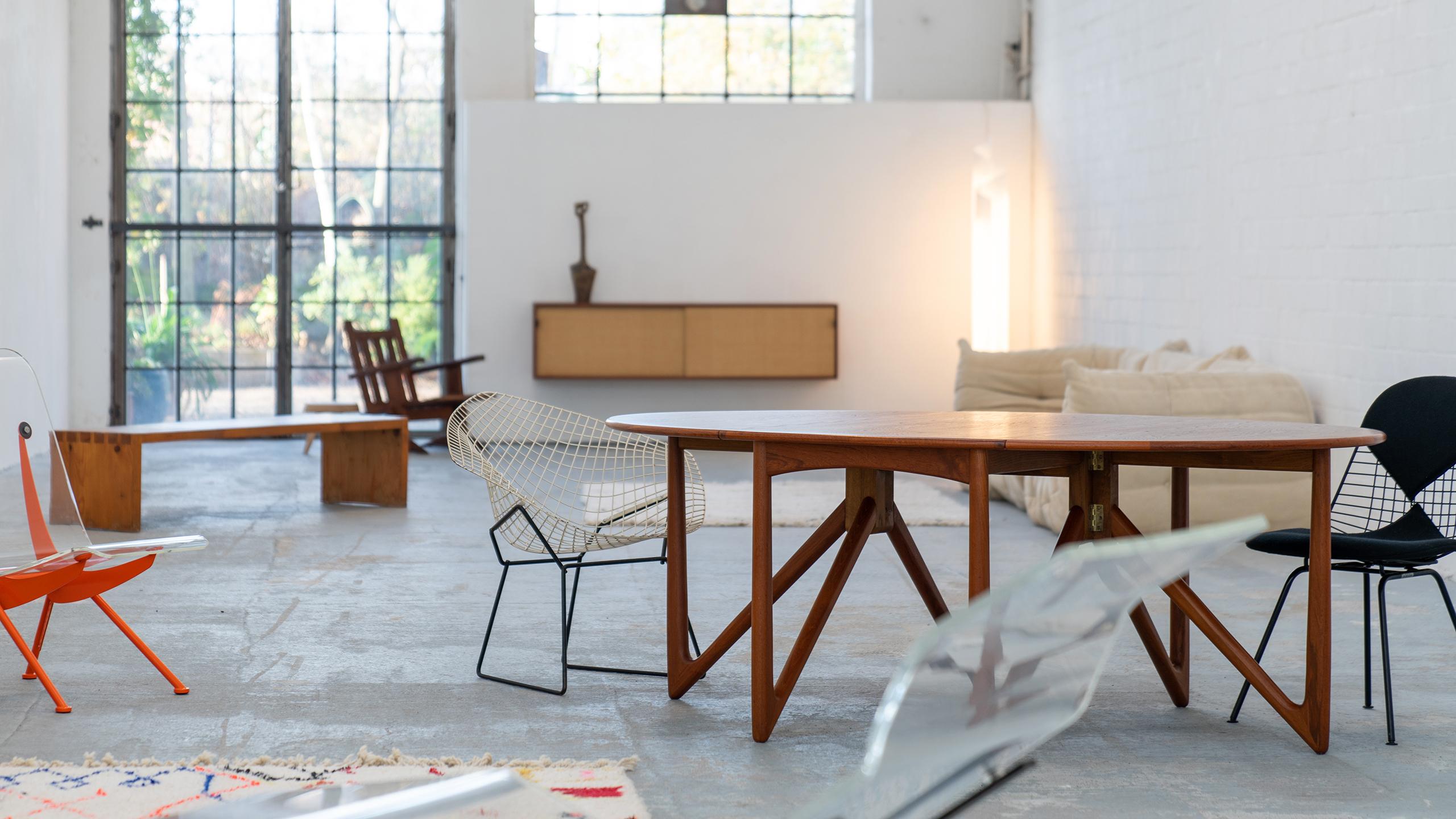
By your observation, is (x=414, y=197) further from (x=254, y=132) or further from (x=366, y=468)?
(x=366, y=468)

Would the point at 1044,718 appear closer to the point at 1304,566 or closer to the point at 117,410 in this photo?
the point at 1304,566

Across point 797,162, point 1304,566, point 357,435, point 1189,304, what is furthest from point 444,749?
point 797,162

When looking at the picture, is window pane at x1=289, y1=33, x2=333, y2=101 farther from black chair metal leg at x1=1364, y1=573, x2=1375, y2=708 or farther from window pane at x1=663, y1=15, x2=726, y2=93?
black chair metal leg at x1=1364, y1=573, x2=1375, y2=708

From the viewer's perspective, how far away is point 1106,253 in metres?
8.35

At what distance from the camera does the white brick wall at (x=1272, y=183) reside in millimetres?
5043

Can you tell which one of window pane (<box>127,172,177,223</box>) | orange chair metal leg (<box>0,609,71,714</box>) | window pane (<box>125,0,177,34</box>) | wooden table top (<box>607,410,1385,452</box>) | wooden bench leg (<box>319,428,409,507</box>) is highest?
window pane (<box>125,0,177,34</box>)

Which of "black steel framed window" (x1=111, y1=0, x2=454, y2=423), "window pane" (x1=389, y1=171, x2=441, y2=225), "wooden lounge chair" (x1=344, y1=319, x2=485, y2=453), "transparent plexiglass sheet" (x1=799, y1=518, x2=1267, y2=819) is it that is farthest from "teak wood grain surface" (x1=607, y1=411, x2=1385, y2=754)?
"black steel framed window" (x1=111, y1=0, x2=454, y2=423)

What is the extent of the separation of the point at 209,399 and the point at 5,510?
22.6 ft

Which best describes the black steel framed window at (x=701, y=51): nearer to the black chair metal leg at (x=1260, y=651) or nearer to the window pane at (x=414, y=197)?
the window pane at (x=414, y=197)

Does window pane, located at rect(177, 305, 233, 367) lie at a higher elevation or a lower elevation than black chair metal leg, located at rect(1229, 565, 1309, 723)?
higher

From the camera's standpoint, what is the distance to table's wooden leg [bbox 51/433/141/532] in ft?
18.8

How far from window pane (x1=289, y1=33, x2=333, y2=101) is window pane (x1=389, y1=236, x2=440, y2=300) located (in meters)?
1.23

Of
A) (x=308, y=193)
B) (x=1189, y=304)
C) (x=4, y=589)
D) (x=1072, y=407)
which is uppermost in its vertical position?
(x=308, y=193)

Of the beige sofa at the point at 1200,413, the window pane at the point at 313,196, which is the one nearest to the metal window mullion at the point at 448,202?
the window pane at the point at 313,196
